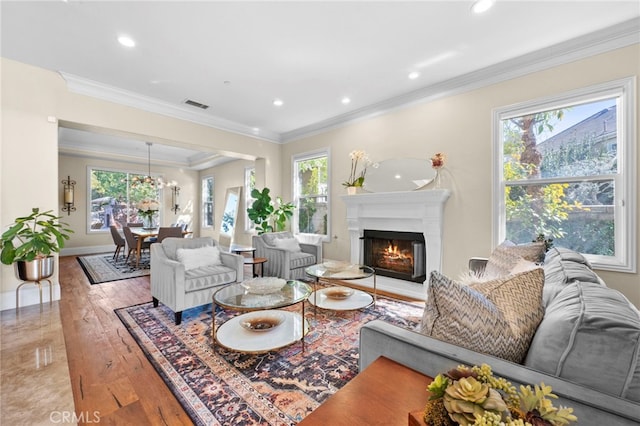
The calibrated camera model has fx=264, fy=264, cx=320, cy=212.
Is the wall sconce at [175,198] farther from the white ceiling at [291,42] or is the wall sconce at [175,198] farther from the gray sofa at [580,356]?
the gray sofa at [580,356]

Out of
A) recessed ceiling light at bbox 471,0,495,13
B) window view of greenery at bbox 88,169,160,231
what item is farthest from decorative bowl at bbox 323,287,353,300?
window view of greenery at bbox 88,169,160,231

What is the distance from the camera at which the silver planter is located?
3.06 meters

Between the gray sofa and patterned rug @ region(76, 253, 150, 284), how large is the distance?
210 inches

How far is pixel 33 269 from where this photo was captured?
10.1ft

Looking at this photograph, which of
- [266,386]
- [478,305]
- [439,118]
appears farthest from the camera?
[439,118]

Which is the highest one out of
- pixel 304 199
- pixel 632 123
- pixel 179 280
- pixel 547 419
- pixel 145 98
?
pixel 145 98

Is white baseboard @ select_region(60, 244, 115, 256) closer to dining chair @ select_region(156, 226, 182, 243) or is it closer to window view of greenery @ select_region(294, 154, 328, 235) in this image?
dining chair @ select_region(156, 226, 182, 243)

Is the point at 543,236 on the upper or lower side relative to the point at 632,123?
lower

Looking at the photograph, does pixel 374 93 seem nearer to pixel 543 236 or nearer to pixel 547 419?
pixel 543 236

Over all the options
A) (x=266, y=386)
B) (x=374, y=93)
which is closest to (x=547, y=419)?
(x=266, y=386)

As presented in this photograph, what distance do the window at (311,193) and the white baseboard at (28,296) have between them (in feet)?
12.5

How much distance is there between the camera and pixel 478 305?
97cm

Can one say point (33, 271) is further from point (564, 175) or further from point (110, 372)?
point (564, 175)

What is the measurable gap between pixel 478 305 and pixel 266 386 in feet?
5.15
